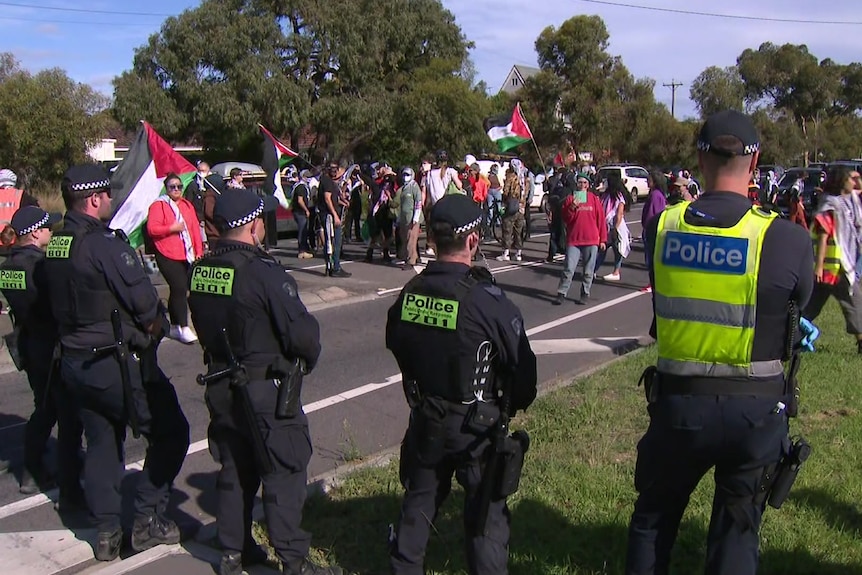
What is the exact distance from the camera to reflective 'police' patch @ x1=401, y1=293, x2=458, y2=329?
329cm

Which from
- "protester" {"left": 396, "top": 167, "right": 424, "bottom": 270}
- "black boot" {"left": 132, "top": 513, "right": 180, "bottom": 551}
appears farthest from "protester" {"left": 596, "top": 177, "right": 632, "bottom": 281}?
"black boot" {"left": 132, "top": 513, "right": 180, "bottom": 551}

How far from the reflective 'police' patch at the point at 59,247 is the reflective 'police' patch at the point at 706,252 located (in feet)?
9.49

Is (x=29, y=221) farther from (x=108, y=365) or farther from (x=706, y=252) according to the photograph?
(x=706, y=252)

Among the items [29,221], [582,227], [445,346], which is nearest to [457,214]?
[445,346]

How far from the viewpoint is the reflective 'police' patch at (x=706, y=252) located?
9.45 feet

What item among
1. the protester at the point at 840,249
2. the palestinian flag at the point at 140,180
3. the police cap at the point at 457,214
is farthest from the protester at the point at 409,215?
the police cap at the point at 457,214

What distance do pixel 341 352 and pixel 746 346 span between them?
21.2ft

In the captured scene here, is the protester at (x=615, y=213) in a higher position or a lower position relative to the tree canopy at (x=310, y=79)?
lower

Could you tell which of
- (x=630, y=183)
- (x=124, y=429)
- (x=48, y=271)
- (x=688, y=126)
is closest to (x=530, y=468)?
(x=124, y=429)

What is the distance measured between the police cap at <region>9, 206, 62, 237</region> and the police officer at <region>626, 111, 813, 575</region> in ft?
12.2

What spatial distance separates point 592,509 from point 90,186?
3.13 meters

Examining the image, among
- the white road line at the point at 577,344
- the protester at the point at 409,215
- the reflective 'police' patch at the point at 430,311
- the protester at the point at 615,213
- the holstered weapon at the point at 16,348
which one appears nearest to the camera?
the reflective 'police' patch at the point at 430,311

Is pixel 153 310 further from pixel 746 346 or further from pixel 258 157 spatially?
pixel 258 157

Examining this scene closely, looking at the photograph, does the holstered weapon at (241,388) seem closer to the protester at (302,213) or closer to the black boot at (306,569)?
the black boot at (306,569)
